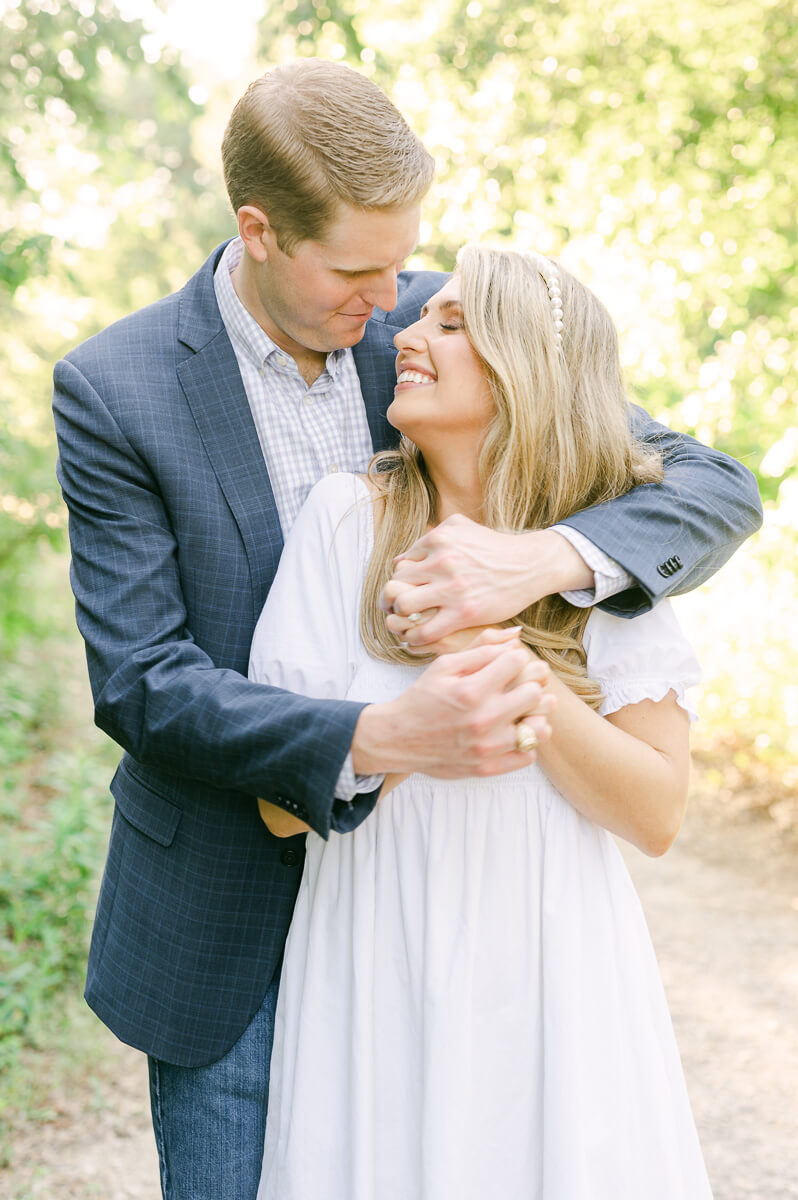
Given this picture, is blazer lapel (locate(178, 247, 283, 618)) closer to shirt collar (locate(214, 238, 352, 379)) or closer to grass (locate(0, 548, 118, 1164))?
shirt collar (locate(214, 238, 352, 379))

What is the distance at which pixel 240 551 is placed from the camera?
6.64ft

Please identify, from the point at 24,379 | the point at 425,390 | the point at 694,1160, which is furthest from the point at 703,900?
the point at 24,379

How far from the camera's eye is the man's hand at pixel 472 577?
1.71 meters

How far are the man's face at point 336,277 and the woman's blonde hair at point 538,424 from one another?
190 mm

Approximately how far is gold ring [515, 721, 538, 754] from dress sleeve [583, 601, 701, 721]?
314 mm

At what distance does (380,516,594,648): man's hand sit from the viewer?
5.60ft

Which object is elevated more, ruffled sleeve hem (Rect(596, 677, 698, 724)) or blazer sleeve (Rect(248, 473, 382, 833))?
blazer sleeve (Rect(248, 473, 382, 833))

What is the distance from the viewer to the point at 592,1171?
1.77 meters

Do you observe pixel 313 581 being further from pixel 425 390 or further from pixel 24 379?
pixel 24 379

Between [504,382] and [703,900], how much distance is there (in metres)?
4.34

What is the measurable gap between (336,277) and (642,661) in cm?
99

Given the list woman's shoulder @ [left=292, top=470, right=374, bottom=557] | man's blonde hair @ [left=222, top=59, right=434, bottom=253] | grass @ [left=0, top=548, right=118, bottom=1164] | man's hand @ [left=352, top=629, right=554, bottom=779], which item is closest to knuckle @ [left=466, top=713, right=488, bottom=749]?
man's hand @ [left=352, top=629, right=554, bottom=779]

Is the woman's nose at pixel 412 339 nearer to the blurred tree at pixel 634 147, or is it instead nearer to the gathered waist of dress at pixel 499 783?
the gathered waist of dress at pixel 499 783

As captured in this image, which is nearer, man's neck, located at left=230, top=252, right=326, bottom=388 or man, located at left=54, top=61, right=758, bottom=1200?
man, located at left=54, top=61, right=758, bottom=1200
